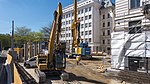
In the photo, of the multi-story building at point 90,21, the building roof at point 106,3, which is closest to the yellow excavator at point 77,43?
the multi-story building at point 90,21

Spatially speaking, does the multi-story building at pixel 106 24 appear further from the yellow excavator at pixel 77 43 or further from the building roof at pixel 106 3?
the yellow excavator at pixel 77 43

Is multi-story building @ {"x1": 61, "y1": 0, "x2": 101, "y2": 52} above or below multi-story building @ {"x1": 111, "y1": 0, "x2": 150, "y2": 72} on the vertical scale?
above

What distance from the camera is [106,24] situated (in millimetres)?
66688

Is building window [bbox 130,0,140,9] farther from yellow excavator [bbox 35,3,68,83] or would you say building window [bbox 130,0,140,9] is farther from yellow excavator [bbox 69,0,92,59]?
yellow excavator [bbox 69,0,92,59]

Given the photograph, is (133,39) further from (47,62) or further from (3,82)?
(3,82)

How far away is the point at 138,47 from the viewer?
1524 cm

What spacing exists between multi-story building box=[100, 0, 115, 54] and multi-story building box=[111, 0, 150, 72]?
45.5 metres

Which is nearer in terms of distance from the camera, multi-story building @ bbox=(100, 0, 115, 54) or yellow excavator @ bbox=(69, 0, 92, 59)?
yellow excavator @ bbox=(69, 0, 92, 59)

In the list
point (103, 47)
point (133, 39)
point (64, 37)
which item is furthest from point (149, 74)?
point (64, 37)

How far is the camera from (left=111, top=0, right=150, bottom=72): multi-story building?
14938 mm

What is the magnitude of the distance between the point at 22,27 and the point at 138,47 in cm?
8476

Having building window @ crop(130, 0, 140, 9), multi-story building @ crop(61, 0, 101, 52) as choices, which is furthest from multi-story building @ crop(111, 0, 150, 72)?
multi-story building @ crop(61, 0, 101, 52)

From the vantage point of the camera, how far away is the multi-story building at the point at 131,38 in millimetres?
14938

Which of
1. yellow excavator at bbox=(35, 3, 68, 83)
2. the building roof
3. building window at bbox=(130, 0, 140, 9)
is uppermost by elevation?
the building roof
